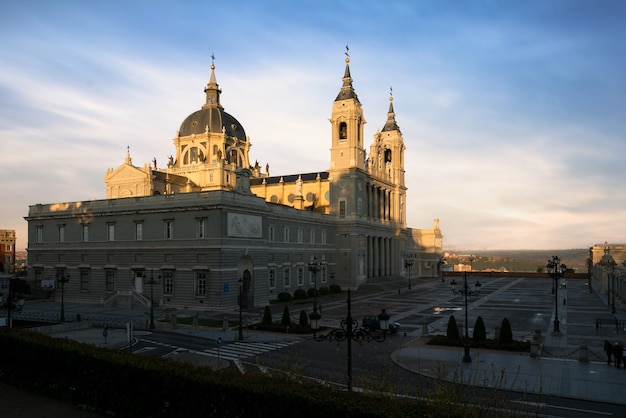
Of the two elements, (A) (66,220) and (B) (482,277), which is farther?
(B) (482,277)

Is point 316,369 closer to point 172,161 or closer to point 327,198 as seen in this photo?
point 327,198

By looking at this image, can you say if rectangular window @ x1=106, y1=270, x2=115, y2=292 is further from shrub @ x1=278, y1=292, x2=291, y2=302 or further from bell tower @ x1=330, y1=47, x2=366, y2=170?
bell tower @ x1=330, y1=47, x2=366, y2=170

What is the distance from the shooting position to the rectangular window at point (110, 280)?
58.7 meters

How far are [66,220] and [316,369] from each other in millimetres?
49127

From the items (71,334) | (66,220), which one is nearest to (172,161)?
(66,220)

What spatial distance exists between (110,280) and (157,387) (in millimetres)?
46369

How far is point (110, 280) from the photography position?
193 feet

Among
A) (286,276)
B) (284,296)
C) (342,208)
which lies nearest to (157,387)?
Result: (284,296)

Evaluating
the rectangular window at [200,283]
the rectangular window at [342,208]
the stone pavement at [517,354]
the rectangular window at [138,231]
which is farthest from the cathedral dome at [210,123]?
the stone pavement at [517,354]

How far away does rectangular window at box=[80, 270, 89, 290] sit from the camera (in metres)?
61.1

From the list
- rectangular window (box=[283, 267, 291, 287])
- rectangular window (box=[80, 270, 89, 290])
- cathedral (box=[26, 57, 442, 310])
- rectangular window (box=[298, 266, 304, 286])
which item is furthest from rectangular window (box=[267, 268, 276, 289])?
rectangular window (box=[80, 270, 89, 290])

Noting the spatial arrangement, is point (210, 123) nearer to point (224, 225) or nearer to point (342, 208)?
point (342, 208)

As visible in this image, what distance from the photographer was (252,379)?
50.8 ft

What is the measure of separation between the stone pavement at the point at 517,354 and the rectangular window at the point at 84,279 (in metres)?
2.94
